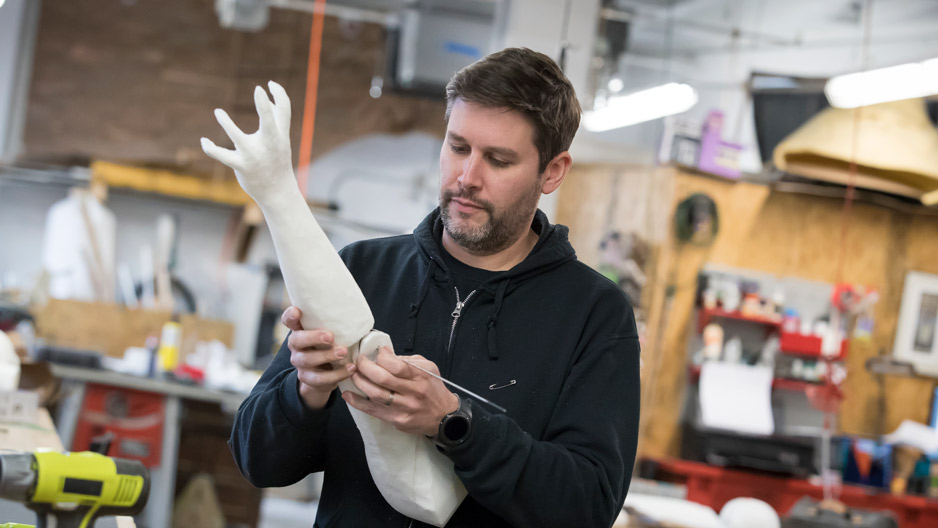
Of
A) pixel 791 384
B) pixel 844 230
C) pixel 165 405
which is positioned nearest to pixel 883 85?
pixel 844 230

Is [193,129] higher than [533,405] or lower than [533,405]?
higher

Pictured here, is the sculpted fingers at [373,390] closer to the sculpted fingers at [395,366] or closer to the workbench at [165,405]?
the sculpted fingers at [395,366]

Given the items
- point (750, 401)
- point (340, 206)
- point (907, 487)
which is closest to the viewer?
point (907, 487)

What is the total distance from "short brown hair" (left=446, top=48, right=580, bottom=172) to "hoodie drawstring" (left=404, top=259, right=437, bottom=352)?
0.77 feet

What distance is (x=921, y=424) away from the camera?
4938 mm

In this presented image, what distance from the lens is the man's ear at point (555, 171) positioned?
150 cm

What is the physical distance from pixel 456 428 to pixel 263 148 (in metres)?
0.44

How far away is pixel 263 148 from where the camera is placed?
1212mm

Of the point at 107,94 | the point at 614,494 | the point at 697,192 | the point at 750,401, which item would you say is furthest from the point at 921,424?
the point at 107,94

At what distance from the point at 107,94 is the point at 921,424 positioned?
634cm

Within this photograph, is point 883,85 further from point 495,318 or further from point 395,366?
point 395,366

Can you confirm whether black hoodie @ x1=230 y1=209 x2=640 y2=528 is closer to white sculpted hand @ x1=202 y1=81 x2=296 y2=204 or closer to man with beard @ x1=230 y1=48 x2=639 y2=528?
man with beard @ x1=230 y1=48 x2=639 y2=528

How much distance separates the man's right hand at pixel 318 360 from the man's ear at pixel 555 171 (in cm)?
44

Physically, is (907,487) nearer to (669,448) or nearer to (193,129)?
(669,448)
